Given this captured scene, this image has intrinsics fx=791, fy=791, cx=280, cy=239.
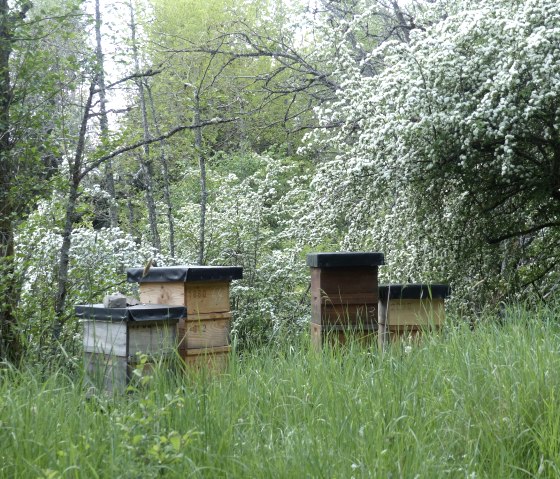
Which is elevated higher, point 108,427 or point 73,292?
point 73,292

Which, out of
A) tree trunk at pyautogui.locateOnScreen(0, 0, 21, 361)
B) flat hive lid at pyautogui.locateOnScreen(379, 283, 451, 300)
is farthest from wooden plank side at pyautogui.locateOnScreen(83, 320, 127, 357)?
flat hive lid at pyautogui.locateOnScreen(379, 283, 451, 300)

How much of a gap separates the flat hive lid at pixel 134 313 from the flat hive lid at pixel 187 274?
351 millimetres

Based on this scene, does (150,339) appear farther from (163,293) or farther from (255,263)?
(255,263)

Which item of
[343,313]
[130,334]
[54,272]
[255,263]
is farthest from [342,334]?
[255,263]

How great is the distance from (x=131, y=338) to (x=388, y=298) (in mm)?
1534

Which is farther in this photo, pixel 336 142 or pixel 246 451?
pixel 336 142

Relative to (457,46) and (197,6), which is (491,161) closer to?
(457,46)

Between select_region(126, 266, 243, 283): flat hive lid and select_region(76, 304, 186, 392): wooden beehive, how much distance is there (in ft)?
1.18

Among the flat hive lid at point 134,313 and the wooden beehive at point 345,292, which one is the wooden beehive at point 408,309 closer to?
the wooden beehive at point 345,292

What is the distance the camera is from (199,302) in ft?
14.1

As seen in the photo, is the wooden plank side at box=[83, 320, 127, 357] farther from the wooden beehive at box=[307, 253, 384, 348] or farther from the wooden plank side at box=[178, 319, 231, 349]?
the wooden beehive at box=[307, 253, 384, 348]

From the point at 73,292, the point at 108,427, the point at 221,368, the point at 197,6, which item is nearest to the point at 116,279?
the point at 73,292

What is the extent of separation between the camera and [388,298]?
14.8ft

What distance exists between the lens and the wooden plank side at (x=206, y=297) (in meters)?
4.27
